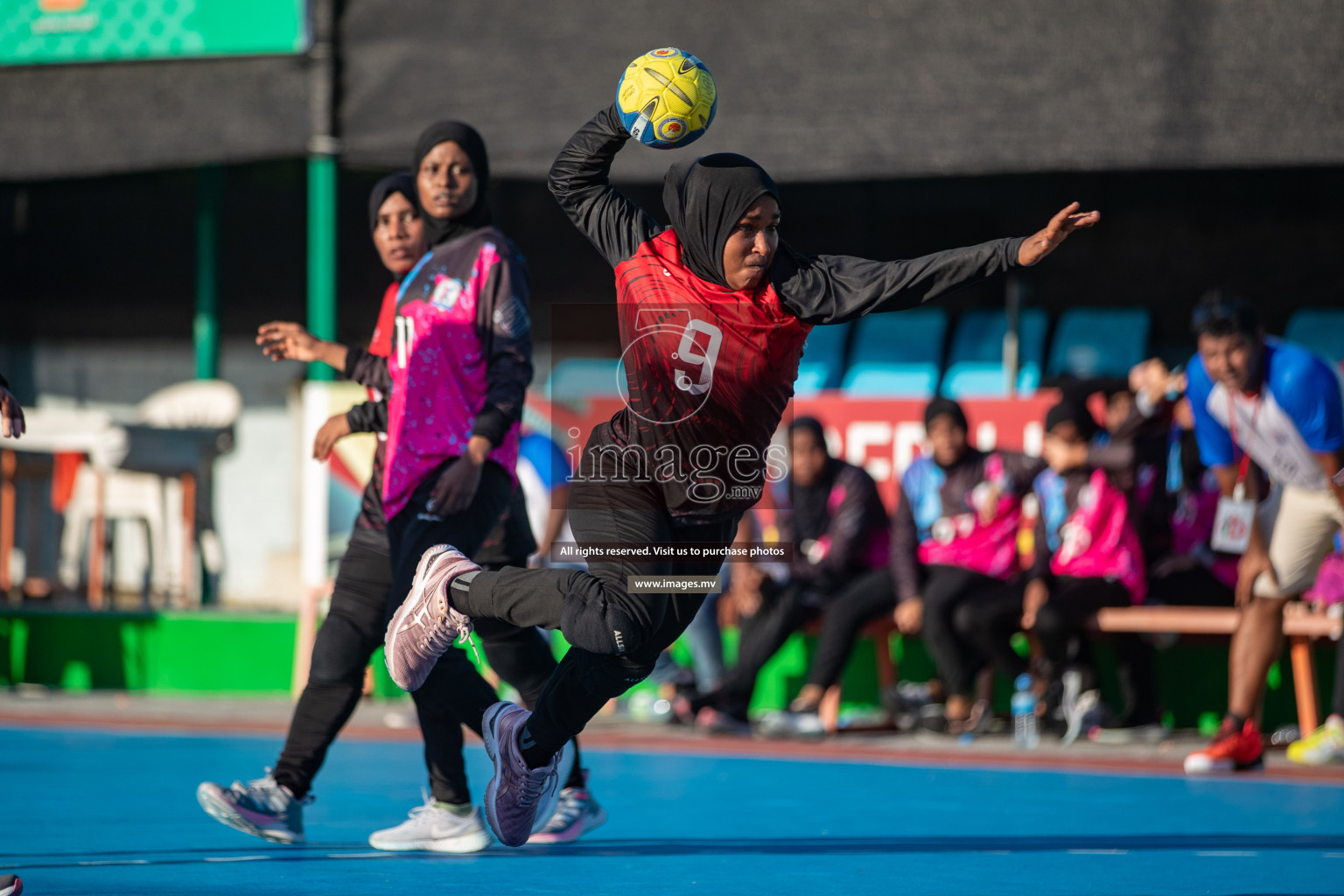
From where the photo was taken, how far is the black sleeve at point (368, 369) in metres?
5.17

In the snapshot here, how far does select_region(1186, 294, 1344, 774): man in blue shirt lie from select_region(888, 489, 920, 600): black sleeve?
1623 millimetres

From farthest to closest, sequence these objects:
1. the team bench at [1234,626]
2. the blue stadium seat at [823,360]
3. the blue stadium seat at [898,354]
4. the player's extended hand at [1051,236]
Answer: the blue stadium seat at [823,360]
the blue stadium seat at [898,354]
the team bench at [1234,626]
the player's extended hand at [1051,236]

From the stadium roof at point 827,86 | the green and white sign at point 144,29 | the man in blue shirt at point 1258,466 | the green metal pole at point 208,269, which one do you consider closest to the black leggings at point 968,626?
the man in blue shirt at point 1258,466

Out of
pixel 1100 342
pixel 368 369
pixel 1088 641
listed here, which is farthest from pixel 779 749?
pixel 1100 342

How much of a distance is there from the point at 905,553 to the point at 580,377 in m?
4.11

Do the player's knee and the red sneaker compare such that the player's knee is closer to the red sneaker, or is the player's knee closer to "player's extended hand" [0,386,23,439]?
"player's extended hand" [0,386,23,439]

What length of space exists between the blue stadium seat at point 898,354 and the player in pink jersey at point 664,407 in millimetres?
8008

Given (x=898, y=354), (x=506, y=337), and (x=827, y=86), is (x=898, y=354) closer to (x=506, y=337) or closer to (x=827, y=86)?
(x=827, y=86)

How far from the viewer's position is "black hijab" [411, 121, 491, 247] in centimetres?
511

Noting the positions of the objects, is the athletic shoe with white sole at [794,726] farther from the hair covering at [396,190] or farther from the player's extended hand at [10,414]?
the player's extended hand at [10,414]

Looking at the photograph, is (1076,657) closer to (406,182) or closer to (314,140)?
(406,182)

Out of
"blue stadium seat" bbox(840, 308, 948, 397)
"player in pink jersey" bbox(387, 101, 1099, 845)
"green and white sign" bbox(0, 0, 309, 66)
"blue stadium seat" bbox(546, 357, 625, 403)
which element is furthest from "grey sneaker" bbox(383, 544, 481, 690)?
"blue stadium seat" bbox(840, 308, 948, 397)

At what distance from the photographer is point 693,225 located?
13.4 feet

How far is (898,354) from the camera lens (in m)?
12.6
